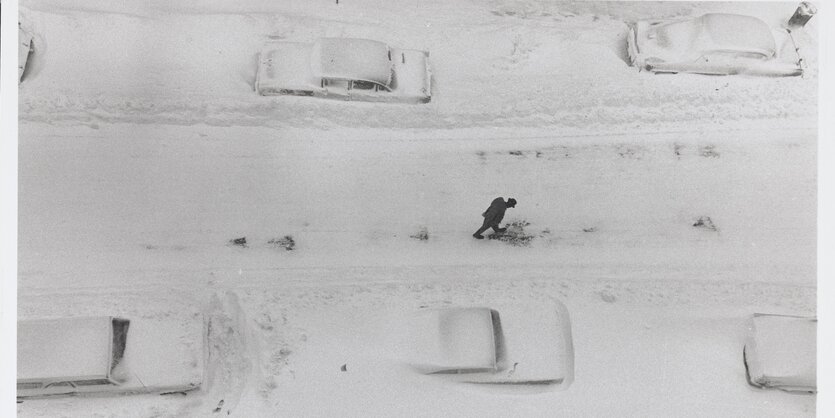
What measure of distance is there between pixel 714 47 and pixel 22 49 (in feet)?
18.4

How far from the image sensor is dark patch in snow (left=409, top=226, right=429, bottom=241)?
450cm

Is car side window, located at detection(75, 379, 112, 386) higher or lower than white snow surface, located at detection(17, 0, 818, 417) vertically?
lower

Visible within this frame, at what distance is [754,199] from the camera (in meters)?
4.52

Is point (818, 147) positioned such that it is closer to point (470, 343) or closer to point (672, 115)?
point (672, 115)

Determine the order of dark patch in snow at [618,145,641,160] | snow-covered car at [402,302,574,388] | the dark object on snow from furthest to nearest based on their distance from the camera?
dark patch in snow at [618,145,641,160] → the dark object on snow → snow-covered car at [402,302,574,388]

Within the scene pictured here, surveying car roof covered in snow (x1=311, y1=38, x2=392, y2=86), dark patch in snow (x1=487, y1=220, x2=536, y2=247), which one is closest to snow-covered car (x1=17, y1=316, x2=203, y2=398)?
car roof covered in snow (x1=311, y1=38, x2=392, y2=86)

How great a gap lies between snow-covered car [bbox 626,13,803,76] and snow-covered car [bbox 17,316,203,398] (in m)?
4.49

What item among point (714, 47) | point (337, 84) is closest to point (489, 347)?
point (337, 84)

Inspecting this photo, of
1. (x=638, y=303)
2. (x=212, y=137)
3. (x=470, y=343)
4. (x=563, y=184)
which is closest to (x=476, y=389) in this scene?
(x=470, y=343)

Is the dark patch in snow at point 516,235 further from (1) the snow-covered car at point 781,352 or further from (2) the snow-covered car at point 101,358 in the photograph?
(2) the snow-covered car at point 101,358

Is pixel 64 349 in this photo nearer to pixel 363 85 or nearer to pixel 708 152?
pixel 363 85

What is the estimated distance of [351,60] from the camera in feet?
14.6

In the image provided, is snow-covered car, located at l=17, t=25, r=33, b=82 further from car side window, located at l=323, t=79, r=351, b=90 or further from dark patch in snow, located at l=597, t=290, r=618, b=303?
dark patch in snow, located at l=597, t=290, r=618, b=303

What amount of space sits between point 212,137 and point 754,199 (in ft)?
15.0
